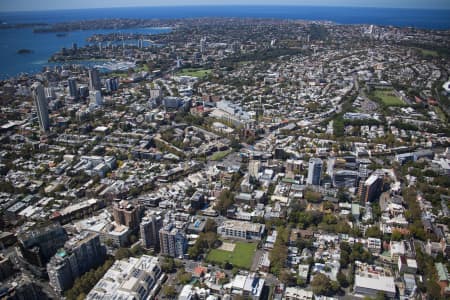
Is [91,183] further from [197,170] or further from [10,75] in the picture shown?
[10,75]

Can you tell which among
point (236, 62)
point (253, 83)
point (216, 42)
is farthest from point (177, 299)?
point (216, 42)

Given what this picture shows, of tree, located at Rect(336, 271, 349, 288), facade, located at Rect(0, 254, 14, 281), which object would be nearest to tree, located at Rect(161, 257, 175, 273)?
facade, located at Rect(0, 254, 14, 281)

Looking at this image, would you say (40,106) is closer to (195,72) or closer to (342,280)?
(195,72)

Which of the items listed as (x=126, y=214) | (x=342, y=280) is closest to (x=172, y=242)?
(x=126, y=214)

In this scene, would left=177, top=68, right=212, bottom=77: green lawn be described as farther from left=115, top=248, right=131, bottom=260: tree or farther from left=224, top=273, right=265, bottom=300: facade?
left=224, top=273, right=265, bottom=300: facade

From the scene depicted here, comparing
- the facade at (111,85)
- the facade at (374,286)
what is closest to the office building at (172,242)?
the facade at (374,286)

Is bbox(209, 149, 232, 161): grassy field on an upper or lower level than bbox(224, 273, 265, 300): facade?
upper
